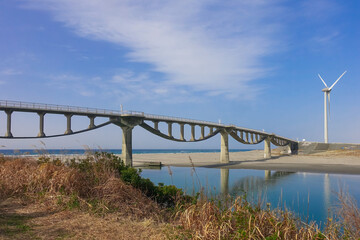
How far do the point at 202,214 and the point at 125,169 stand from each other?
6541 mm

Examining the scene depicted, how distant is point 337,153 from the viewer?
302 ft

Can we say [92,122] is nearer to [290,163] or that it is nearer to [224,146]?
[224,146]

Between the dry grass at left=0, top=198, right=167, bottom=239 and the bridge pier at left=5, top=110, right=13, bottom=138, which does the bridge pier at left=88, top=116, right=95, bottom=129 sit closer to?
the bridge pier at left=5, top=110, right=13, bottom=138

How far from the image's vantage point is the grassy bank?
6938 millimetres

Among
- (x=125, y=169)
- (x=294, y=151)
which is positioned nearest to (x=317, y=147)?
(x=294, y=151)

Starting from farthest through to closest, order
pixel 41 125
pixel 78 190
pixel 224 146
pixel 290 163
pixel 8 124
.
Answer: pixel 224 146 → pixel 290 163 → pixel 41 125 → pixel 8 124 → pixel 78 190

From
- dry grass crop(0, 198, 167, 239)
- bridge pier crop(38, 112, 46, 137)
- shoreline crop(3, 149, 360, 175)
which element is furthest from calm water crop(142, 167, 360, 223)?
bridge pier crop(38, 112, 46, 137)

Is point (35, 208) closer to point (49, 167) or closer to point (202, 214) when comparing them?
point (49, 167)

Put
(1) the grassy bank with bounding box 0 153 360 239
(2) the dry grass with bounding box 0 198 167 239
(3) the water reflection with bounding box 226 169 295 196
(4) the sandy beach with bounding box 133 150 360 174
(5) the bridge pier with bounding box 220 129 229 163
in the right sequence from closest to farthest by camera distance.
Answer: (1) the grassy bank with bounding box 0 153 360 239, (2) the dry grass with bounding box 0 198 167 239, (3) the water reflection with bounding box 226 169 295 196, (4) the sandy beach with bounding box 133 150 360 174, (5) the bridge pier with bounding box 220 129 229 163

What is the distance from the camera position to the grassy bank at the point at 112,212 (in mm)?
6938

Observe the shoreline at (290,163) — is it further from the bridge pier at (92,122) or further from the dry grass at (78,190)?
the dry grass at (78,190)

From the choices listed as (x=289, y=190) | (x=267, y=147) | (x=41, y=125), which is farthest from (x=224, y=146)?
(x=41, y=125)

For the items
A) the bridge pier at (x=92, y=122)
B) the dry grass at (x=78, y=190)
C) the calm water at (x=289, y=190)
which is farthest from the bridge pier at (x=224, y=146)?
the dry grass at (x=78, y=190)

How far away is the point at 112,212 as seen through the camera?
948 centimetres
